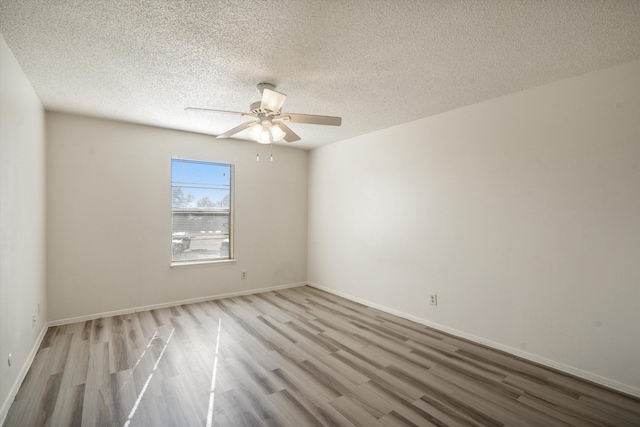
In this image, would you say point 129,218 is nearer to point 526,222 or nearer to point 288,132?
point 288,132

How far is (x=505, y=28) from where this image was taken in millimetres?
2014

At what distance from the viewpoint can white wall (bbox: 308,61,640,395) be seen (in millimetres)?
2434

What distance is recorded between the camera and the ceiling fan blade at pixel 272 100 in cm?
244

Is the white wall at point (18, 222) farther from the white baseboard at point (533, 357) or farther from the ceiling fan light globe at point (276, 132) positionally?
the white baseboard at point (533, 357)

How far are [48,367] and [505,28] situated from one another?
4.40m

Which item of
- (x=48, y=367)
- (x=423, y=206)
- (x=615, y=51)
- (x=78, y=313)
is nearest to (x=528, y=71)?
(x=615, y=51)

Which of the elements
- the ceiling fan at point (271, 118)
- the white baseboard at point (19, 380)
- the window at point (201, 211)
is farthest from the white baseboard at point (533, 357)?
the white baseboard at point (19, 380)

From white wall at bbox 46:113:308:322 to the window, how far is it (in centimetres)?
15

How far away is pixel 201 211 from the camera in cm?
485

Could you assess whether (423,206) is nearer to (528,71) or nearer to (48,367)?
(528,71)

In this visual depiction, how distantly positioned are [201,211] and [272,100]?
9.40ft

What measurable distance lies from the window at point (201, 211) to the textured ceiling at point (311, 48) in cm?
150

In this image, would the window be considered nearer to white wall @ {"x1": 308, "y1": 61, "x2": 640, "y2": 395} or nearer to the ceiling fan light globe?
the ceiling fan light globe

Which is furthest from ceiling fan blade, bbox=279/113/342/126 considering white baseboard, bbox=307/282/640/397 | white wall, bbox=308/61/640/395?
white baseboard, bbox=307/282/640/397
